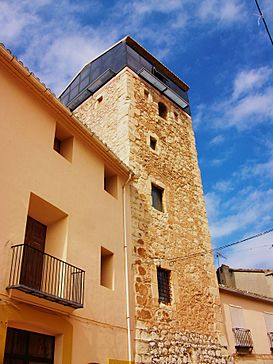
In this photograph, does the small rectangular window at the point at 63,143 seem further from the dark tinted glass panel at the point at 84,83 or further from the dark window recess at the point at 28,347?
the dark tinted glass panel at the point at 84,83

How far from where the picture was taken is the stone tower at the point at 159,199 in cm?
988

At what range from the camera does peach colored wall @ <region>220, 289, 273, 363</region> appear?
12547mm

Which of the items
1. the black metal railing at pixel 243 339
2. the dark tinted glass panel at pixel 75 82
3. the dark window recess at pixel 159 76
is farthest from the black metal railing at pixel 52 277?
the dark tinted glass panel at pixel 75 82

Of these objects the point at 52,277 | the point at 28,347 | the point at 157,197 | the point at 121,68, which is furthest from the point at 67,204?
the point at 121,68

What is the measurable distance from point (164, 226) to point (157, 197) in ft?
3.67

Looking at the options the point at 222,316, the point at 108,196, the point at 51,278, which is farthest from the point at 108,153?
the point at 222,316

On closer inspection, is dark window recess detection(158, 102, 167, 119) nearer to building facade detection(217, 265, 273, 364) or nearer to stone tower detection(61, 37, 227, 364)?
stone tower detection(61, 37, 227, 364)

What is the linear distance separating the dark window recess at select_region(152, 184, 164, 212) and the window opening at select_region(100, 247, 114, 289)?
301 centimetres

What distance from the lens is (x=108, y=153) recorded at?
10148 mm

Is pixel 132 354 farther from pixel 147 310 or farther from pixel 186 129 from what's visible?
pixel 186 129

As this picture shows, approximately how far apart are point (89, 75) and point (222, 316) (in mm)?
11174

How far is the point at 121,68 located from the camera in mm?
14422

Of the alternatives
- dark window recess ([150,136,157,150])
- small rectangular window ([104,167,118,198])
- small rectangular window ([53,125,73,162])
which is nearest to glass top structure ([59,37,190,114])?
dark window recess ([150,136,157,150])

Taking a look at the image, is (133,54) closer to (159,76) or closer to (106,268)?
(159,76)
